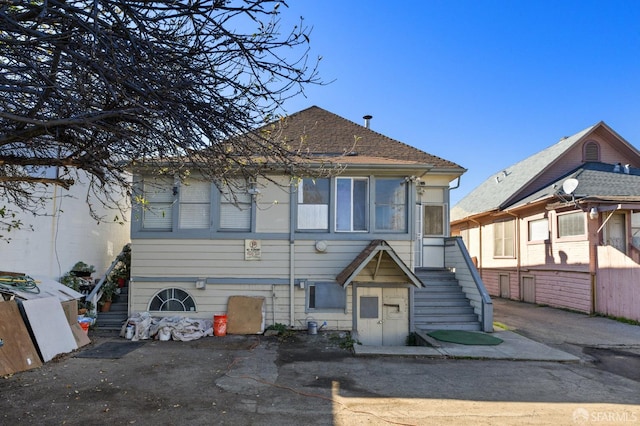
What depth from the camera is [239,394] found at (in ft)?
18.5

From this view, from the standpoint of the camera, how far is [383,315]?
1001cm

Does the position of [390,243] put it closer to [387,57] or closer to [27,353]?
[387,57]

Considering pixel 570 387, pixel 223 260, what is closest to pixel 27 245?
pixel 223 260

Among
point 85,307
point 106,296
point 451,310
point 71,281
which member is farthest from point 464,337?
point 71,281

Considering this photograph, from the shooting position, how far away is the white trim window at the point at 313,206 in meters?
10.2

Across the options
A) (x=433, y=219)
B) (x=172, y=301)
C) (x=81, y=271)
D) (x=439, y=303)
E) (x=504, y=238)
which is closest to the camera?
(x=172, y=301)

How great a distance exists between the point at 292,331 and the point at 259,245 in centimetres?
231

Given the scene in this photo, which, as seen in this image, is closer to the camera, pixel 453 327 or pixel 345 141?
pixel 453 327

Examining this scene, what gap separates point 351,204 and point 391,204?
107 centimetres

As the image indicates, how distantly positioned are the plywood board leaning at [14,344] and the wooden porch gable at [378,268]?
605 cm

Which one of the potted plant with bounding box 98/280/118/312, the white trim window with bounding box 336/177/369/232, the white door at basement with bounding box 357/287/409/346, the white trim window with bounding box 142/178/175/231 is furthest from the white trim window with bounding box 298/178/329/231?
the potted plant with bounding box 98/280/118/312

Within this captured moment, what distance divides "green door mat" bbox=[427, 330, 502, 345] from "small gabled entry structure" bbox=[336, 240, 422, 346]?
874 mm

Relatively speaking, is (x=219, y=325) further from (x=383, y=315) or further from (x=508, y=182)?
(x=508, y=182)

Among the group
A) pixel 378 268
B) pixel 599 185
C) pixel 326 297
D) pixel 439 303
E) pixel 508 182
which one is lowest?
pixel 439 303
